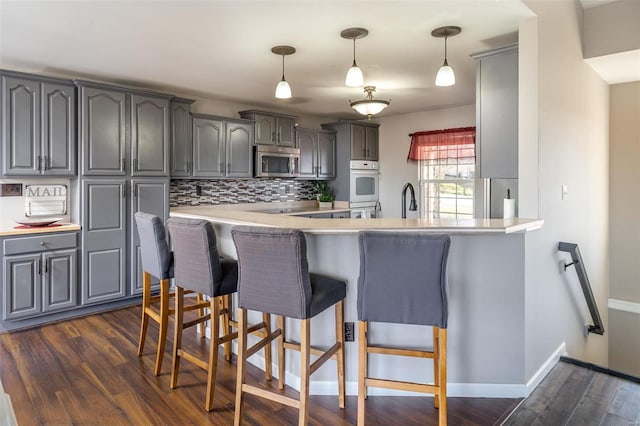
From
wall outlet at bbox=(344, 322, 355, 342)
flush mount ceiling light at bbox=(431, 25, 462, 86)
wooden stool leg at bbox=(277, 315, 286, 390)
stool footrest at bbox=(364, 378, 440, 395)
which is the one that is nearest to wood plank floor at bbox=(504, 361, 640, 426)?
stool footrest at bbox=(364, 378, 440, 395)

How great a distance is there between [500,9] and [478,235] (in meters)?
1.44

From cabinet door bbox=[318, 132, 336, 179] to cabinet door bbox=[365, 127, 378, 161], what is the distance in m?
0.52

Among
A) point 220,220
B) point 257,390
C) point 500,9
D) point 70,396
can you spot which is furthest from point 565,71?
point 70,396

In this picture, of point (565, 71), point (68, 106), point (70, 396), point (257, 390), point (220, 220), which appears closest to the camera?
point (257, 390)

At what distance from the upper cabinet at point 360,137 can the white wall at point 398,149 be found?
0.45ft

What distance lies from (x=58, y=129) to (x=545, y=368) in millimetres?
4369

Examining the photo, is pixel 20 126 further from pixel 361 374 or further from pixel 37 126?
pixel 361 374

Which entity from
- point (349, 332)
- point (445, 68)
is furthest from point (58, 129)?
point (445, 68)

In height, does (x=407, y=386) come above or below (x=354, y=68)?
below

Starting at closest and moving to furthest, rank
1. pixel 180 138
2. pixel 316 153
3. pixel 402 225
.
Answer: pixel 402 225
pixel 180 138
pixel 316 153

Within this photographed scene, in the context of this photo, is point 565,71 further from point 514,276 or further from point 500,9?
point 514,276

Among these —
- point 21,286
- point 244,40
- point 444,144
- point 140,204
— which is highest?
point 244,40

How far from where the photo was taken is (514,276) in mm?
2281

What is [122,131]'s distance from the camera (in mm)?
3938
